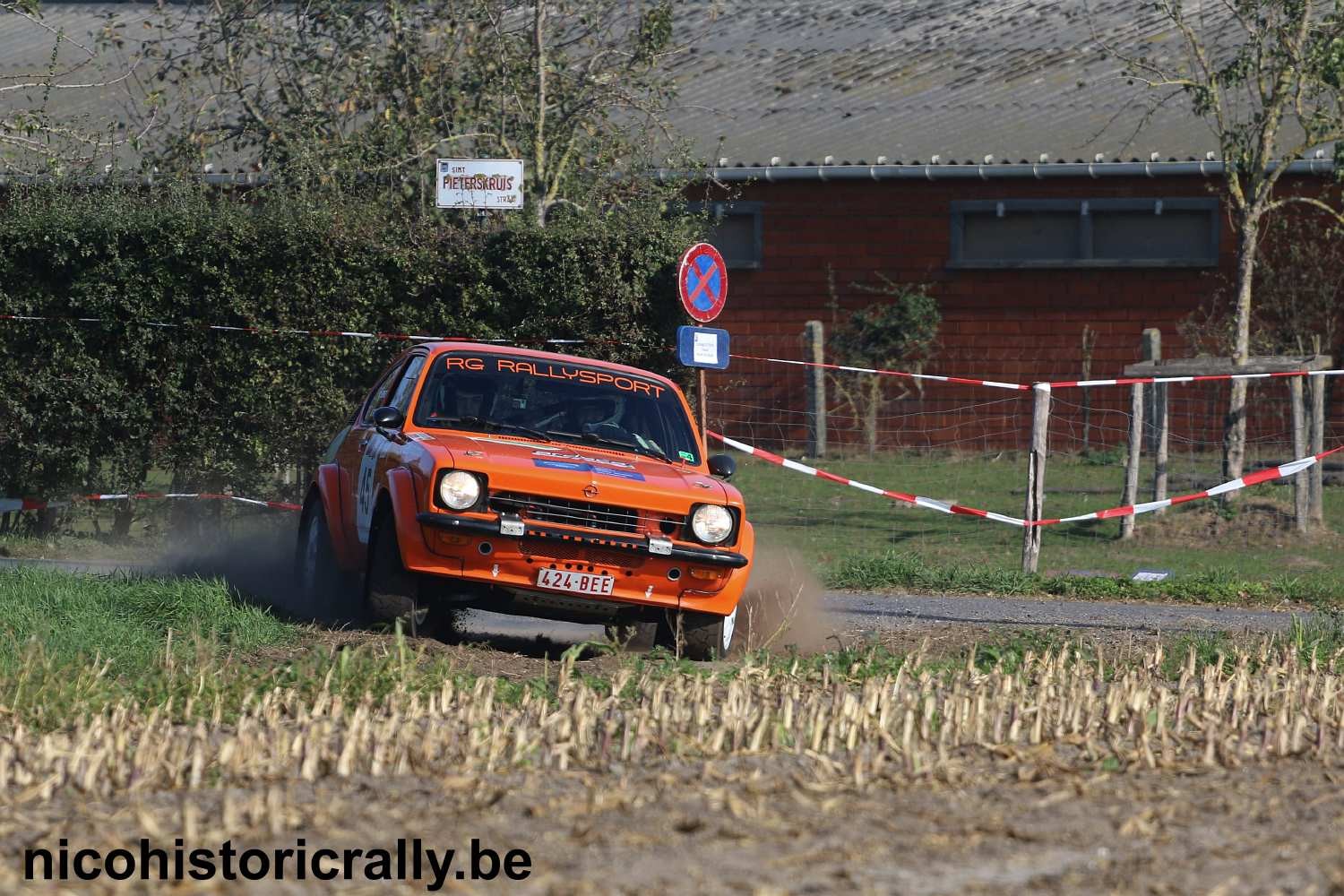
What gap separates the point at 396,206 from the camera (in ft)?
52.4

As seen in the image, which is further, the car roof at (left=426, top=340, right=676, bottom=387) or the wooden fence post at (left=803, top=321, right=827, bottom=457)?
the wooden fence post at (left=803, top=321, right=827, bottom=457)

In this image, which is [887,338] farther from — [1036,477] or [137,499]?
[137,499]

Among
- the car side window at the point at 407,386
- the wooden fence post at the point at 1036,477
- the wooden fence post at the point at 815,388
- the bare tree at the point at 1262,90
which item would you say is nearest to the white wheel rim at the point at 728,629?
the car side window at the point at 407,386

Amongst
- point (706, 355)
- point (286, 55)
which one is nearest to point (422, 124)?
point (286, 55)

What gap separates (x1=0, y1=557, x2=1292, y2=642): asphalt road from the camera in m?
10.9

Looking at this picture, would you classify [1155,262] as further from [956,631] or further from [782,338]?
[956,631]

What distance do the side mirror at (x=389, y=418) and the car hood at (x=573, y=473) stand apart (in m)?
0.20

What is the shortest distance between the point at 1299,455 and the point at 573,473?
30.2ft

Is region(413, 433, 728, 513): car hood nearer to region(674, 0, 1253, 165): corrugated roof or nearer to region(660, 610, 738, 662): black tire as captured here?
region(660, 610, 738, 662): black tire

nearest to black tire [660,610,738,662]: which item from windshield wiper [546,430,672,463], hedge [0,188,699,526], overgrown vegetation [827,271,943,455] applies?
windshield wiper [546,430,672,463]

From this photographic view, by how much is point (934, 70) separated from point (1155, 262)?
18.3ft

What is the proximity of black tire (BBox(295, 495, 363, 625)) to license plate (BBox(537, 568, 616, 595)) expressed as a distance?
57.9 inches

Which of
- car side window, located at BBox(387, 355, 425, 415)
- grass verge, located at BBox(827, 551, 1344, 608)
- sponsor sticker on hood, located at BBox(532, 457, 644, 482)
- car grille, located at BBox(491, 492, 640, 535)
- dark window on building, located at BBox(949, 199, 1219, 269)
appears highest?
dark window on building, located at BBox(949, 199, 1219, 269)

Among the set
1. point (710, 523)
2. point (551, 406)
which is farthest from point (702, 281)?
point (710, 523)
